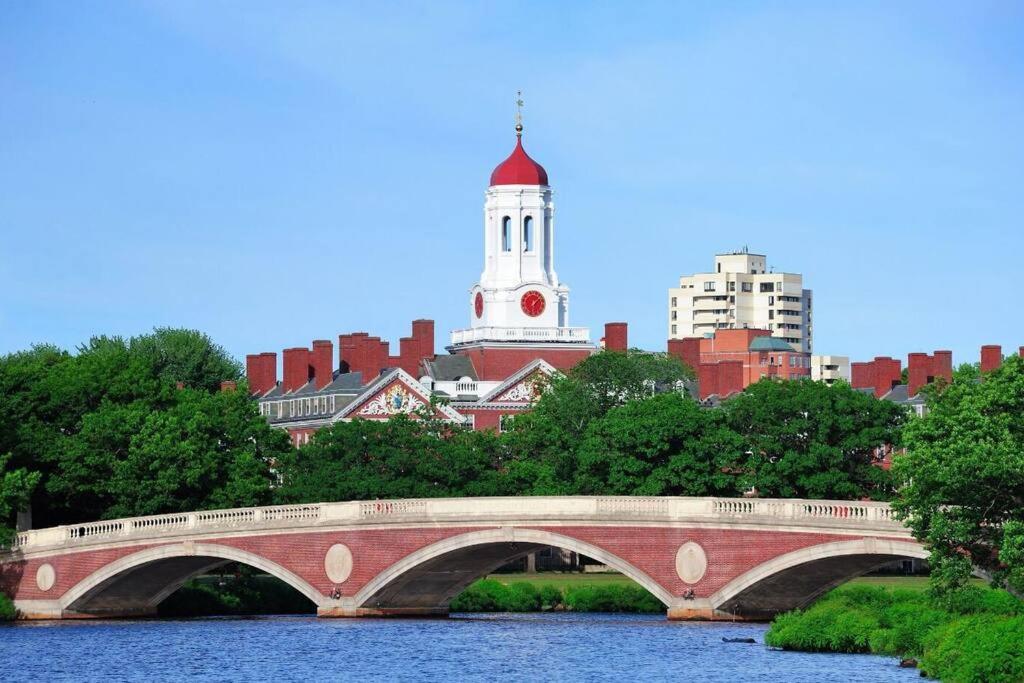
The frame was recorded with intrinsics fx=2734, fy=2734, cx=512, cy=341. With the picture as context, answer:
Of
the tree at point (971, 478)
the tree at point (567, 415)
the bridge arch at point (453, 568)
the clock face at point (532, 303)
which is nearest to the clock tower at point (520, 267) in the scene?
the clock face at point (532, 303)

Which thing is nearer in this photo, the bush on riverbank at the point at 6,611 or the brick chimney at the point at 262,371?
the bush on riverbank at the point at 6,611

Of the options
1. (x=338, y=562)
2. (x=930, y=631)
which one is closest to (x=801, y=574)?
(x=930, y=631)

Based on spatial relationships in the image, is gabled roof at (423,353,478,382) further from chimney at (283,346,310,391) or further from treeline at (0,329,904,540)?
treeline at (0,329,904,540)

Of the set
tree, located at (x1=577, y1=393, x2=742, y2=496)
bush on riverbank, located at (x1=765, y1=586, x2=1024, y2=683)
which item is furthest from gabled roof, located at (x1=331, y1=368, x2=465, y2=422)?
bush on riverbank, located at (x1=765, y1=586, x2=1024, y2=683)

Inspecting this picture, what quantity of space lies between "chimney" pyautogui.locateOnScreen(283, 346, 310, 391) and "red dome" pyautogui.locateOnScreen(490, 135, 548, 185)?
50.9 ft

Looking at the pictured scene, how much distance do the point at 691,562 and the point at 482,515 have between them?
6590 millimetres

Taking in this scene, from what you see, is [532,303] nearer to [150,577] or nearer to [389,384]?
[389,384]

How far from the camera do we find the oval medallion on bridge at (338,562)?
→ 84750mm

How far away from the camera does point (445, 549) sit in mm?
82938

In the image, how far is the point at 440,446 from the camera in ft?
334

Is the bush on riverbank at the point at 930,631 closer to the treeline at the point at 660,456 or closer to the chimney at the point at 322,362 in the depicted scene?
the treeline at the point at 660,456

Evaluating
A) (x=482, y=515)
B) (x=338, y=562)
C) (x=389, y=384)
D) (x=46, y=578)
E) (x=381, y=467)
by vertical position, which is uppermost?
(x=389, y=384)

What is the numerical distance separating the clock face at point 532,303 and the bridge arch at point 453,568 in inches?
1690

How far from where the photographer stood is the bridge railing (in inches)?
3088
